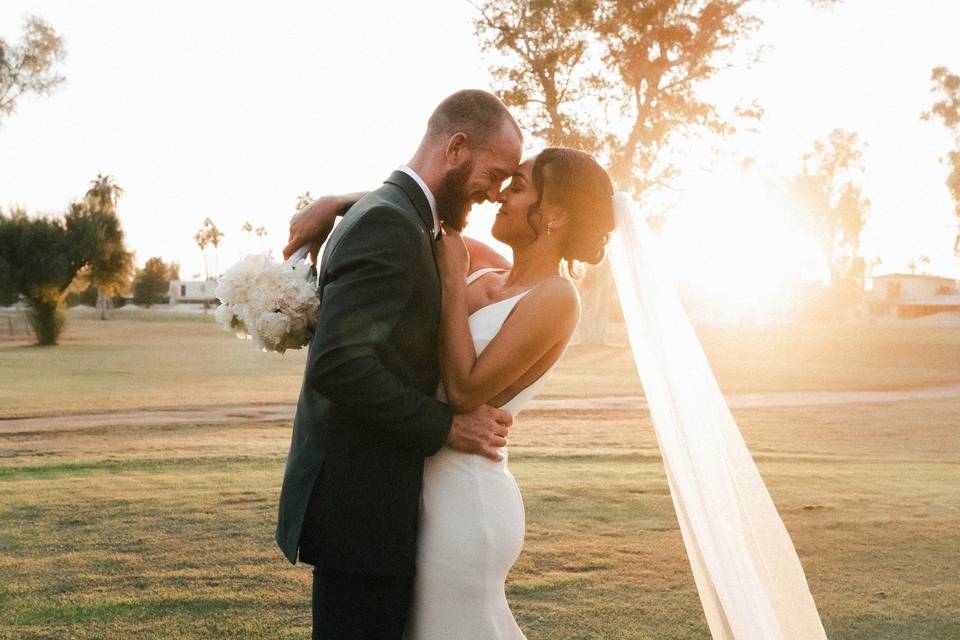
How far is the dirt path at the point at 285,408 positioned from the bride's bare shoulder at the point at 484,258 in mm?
12885

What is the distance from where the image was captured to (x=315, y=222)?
3824 mm

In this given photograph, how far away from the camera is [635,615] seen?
582 centimetres

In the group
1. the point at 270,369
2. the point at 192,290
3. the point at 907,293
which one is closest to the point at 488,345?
the point at 270,369

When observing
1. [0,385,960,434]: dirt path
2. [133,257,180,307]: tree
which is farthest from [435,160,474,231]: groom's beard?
[133,257,180,307]: tree

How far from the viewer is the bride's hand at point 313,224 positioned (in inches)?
151

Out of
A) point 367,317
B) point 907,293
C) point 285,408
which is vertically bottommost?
point 285,408

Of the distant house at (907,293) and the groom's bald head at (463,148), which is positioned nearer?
the groom's bald head at (463,148)

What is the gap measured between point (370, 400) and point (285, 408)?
1680 cm

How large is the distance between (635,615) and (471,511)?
310 cm

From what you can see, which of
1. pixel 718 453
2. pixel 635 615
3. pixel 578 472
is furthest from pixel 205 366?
pixel 718 453

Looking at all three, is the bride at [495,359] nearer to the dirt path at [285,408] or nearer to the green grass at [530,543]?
the green grass at [530,543]

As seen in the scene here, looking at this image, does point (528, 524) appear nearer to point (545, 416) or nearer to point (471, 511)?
point (471, 511)

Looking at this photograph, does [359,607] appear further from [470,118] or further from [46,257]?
[46,257]

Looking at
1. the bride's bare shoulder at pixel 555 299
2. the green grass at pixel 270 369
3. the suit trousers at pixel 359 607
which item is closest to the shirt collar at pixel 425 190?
the bride's bare shoulder at pixel 555 299
